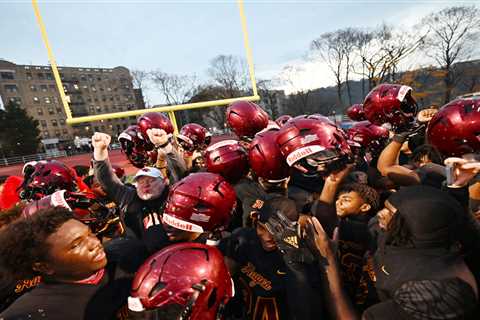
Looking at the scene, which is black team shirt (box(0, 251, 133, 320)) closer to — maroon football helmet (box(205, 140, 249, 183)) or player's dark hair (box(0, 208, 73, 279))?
player's dark hair (box(0, 208, 73, 279))

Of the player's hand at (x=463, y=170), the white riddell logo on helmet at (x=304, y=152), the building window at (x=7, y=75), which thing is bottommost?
the player's hand at (x=463, y=170)

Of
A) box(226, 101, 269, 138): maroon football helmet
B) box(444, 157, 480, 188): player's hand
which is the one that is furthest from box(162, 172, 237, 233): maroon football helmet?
box(226, 101, 269, 138): maroon football helmet

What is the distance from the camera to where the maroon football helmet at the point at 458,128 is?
6.98 ft

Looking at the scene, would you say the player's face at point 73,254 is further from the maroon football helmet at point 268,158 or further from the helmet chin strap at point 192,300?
the maroon football helmet at point 268,158

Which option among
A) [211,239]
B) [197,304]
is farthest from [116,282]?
[197,304]

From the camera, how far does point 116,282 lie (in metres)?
2.05

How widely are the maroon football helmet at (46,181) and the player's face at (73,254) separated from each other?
2399 millimetres

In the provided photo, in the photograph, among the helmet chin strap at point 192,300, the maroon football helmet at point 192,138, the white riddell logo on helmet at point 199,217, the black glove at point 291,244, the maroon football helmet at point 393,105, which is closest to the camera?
the helmet chin strap at point 192,300

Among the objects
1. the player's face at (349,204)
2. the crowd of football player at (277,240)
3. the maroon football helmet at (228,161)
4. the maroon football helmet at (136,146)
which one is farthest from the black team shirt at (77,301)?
the maroon football helmet at (136,146)

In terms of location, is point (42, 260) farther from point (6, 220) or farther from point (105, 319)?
point (6, 220)

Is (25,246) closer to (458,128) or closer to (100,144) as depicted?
(100,144)

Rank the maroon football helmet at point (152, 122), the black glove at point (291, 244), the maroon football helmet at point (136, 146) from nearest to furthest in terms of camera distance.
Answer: the black glove at point (291, 244) < the maroon football helmet at point (152, 122) < the maroon football helmet at point (136, 146)

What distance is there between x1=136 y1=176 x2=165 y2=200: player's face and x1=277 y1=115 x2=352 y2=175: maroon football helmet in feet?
6.28

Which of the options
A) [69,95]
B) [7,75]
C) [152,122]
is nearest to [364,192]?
[152,122]
